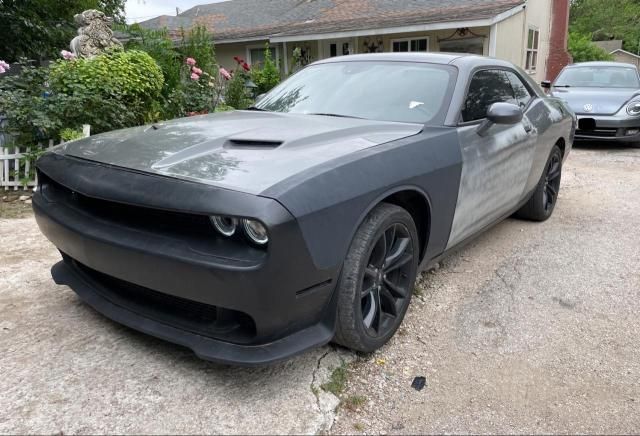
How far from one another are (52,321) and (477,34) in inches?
579

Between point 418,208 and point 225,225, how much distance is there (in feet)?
4.02

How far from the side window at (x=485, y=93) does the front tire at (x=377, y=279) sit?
3.31 feet

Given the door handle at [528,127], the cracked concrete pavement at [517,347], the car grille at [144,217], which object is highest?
the door handle at [528,127]

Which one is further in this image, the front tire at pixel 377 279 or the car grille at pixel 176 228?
the front tire at pixel 377 279

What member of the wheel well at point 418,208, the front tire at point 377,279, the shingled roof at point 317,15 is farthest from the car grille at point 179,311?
the shingled roof at point 317,15

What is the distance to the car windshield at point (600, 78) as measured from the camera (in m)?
9.56

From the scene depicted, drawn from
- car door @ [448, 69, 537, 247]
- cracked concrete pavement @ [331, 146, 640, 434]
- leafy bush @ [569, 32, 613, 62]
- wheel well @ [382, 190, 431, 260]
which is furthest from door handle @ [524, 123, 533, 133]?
leafy bush @ [569, 32, 613, 62]

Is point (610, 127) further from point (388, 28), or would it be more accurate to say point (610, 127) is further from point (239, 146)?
point (239, 146)

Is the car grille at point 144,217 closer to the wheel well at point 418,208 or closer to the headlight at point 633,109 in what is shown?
the wheel well at point 418,208

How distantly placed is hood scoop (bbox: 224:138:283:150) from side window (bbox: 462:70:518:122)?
4.34ft

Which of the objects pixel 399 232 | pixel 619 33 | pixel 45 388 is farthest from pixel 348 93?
pixel 619 33

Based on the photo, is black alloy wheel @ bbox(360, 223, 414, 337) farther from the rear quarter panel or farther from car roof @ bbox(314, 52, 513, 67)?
the rear quarter panel

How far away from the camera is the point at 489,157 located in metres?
3.30

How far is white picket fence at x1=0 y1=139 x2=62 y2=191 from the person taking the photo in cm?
550
